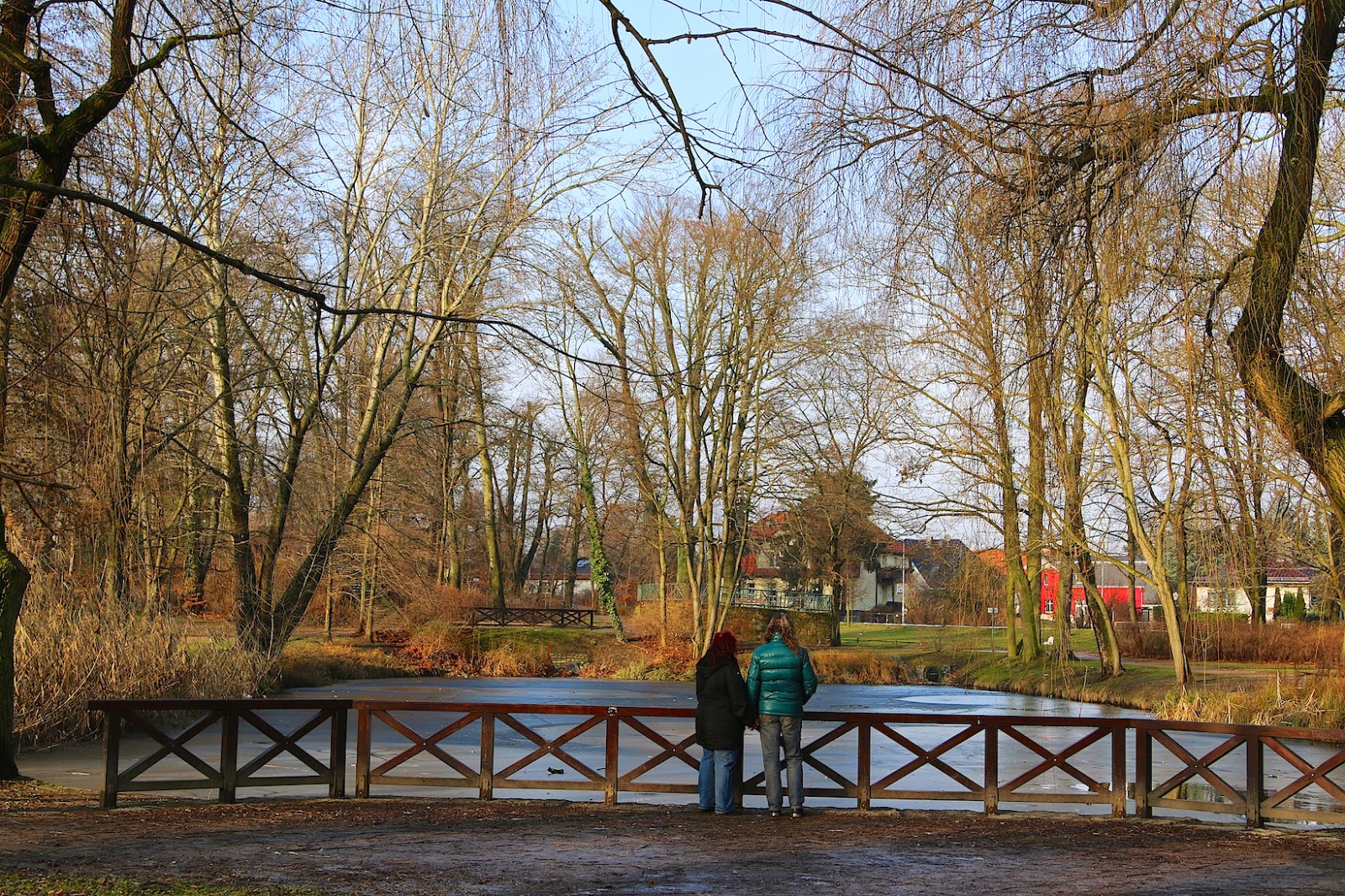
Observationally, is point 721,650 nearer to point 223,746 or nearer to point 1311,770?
point 223,746

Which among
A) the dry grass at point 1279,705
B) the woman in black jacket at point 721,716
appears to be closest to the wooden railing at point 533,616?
the dry grass at point 1279,705

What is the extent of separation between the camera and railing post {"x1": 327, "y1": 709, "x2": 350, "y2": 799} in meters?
11.0

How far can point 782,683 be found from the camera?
34.2 feet

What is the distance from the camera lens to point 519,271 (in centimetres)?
2305

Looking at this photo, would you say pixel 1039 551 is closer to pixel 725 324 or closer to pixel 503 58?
pixel 725 324

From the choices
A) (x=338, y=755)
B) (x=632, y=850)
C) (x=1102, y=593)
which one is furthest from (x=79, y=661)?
(x=1102, y=593)

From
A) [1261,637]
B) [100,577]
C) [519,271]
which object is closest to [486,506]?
[519,271]

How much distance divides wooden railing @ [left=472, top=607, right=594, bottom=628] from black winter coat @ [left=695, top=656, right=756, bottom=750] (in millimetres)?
29208

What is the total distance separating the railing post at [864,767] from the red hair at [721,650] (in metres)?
1.34

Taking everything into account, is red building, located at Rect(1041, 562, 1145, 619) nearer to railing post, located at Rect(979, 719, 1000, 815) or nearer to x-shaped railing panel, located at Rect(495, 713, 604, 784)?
railing post, located at Rect(979, 719, 1000, 815)

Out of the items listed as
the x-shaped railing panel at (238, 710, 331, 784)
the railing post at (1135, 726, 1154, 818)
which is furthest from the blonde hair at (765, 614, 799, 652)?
the x-shaped railing panel at (238, 710, 331, 784)

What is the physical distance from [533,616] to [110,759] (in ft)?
104

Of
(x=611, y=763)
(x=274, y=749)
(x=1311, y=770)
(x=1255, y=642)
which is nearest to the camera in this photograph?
(x=1311, y=770)

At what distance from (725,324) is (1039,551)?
1017 cm
